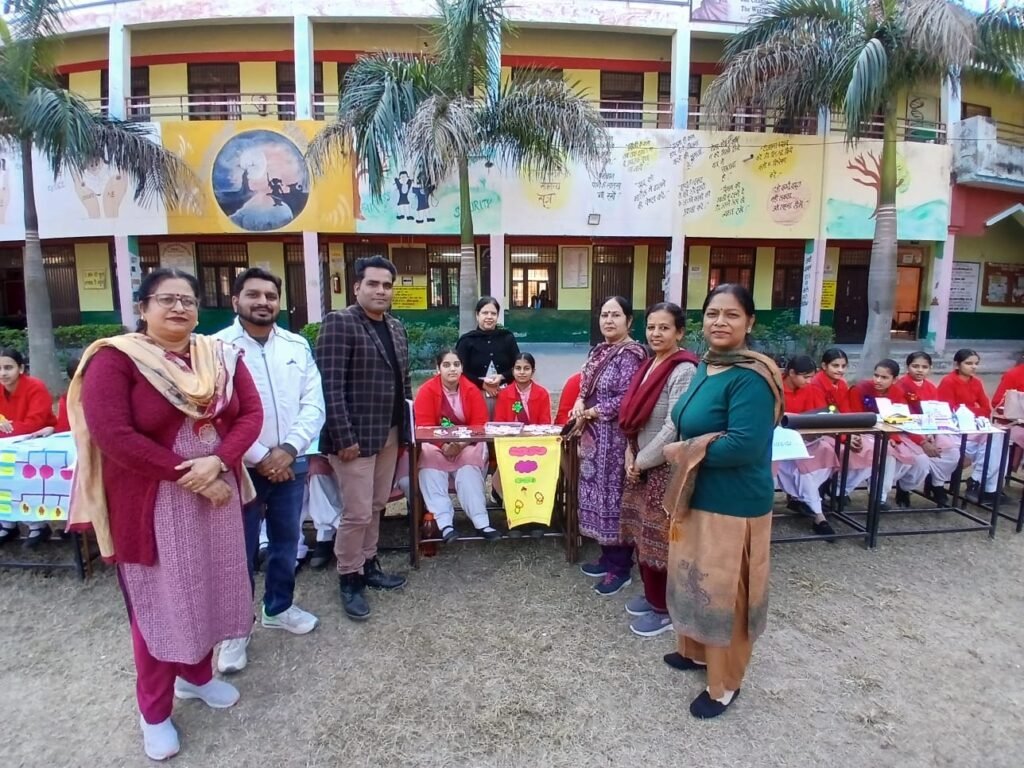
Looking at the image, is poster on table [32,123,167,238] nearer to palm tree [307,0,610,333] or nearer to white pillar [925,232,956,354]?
palm tree [307,0,610,333]

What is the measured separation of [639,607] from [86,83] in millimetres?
15837

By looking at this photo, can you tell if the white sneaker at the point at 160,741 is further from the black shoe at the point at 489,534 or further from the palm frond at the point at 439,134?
the palm frond at the point at 439,134

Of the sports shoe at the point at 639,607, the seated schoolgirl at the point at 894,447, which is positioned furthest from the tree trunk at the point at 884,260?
the sports shoe at the point at 639,607

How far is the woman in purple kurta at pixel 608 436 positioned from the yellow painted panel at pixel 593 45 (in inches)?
431

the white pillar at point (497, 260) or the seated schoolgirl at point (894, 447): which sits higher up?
the white pillar at point (497, 260)

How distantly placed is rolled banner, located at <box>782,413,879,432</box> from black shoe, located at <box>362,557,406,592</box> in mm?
2471

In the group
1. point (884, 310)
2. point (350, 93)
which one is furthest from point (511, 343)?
point (884, 310)

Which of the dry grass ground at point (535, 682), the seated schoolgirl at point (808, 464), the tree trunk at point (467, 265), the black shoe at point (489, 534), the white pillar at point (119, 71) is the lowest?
the dry grass ground at point (535, 682)

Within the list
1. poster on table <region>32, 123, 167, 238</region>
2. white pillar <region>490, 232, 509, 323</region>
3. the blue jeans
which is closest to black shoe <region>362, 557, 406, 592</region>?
the blue jeans

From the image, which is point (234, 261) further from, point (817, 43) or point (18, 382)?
point (817, 43)

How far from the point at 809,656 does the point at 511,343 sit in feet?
9.52

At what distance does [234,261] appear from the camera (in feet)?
42.0

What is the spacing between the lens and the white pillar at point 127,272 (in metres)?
10.6

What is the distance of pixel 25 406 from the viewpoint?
3717mm
